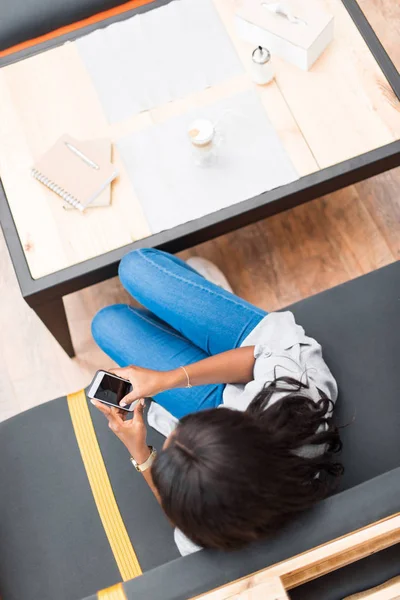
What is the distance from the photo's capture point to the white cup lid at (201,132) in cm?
150

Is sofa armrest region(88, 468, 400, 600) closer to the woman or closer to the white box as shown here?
the woman

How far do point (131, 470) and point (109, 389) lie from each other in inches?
8.7

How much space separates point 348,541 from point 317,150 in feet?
2.91

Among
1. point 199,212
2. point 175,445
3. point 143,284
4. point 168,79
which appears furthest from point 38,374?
point 175,445

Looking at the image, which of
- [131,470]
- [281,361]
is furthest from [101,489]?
[281,361]

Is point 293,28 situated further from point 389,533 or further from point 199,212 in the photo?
point 389,533

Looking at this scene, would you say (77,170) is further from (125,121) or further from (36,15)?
(36,15)

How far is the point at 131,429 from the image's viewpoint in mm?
1276

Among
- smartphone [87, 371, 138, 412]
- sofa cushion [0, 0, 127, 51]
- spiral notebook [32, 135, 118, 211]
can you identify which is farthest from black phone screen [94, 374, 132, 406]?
sofa cushion [0, 0, 127, 51]

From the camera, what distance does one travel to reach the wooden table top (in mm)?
1532

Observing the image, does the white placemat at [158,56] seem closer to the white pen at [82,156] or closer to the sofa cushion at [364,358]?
the white pen at [82,156]

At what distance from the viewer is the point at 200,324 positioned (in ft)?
4.69

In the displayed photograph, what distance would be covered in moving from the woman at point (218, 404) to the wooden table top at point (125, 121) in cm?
14

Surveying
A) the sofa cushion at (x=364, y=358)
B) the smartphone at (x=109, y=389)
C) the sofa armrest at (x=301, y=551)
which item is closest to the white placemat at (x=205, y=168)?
the sofa cushion at (x=364, y=358)
